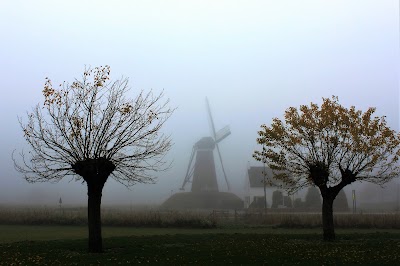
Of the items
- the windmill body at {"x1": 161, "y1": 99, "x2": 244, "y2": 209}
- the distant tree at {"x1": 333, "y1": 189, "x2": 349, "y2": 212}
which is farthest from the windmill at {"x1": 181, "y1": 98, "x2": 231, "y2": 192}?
the distant tree at {"x1": 333, "y1": 189, "x2": 349, "y2": 212}

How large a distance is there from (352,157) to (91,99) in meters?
14.6

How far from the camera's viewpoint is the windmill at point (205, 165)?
102875 millimetres

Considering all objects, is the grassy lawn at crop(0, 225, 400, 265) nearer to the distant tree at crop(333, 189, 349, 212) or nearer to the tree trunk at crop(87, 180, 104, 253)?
the tree trunk at crop(87, 180, 104, 253)

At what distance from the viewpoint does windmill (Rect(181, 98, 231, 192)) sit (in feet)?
338

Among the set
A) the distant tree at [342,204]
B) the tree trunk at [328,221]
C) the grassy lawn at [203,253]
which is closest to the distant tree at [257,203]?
the distant tree at [342,204]

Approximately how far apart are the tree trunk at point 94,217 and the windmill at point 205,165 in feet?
271

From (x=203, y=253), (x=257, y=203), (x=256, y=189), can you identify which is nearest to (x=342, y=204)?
(x=257, y=203)

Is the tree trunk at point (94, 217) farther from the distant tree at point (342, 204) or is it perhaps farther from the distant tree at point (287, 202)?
the distant tree at point (342, 204)

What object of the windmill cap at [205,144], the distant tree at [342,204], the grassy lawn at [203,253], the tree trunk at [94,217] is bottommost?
the distant tree at [342,204]

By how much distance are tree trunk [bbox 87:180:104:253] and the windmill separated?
8255 cm

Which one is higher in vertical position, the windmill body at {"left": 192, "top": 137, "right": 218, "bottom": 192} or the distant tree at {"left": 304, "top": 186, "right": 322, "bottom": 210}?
the windmill body at {"left": 192, "top": 137, "right": 218, "bottom": 192}

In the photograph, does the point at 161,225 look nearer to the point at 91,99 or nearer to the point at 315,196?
the point at 91,99

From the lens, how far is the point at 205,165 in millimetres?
106000

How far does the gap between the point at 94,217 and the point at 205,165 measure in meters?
86.8
